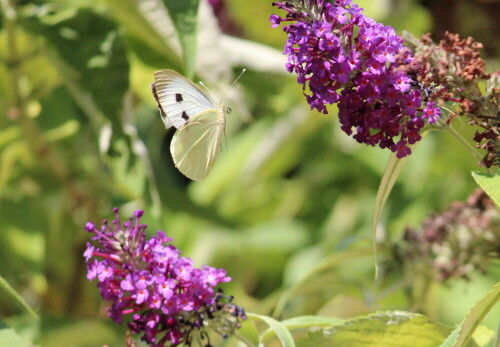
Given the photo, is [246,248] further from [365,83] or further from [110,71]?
[365,83]

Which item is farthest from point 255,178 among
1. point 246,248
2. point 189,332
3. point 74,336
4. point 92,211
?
point 189,332

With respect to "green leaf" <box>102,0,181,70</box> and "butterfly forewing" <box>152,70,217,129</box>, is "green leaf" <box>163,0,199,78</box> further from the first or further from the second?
"green leaf" <box>102,0,181,70</box>

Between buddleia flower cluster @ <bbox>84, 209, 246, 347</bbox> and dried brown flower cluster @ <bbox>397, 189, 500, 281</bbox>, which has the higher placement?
buddleia flower cluster @ <bbox>84, 209, 246, 347</bbox>

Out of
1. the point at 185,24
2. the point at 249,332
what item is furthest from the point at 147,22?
the point at 249,332

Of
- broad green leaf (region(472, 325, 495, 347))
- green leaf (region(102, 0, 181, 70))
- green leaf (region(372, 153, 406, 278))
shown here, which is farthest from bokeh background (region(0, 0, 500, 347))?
green leaf (region(372, 153, 406, 278))

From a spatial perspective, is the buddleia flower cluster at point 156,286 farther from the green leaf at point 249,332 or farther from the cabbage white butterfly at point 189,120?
the cabbage white butterfly at point 189,120
